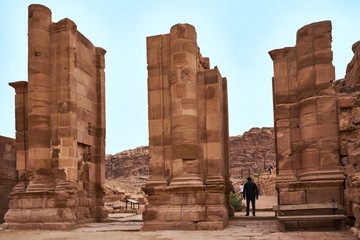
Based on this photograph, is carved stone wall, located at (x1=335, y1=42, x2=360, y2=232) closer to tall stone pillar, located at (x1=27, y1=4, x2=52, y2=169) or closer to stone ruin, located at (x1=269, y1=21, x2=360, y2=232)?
stone ruin, located at (x1=269, y1=21, x2=360, y2=232)

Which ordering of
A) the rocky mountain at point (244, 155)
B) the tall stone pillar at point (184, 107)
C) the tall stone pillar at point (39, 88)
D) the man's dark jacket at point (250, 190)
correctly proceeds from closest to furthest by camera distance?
the tall stone pillar at point (184, 107)
the tall stone pillar at point (39, 88)
the man's dark jacket at point (250, 190)
the rocky mountain at point (244, 155)

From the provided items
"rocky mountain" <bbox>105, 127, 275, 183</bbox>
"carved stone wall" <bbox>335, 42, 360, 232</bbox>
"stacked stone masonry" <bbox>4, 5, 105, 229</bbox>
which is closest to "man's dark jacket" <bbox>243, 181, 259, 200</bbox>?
"carved stone wall" <bbox>335, 42, 360, 232</bbox>

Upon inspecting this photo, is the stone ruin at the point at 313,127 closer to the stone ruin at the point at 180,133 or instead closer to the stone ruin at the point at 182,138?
the stone ruin at the point at 180,133

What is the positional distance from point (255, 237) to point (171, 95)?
5.14 m

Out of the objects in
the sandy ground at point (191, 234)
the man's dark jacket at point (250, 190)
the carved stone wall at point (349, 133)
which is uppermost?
the carved stone wall at point (349, 133)

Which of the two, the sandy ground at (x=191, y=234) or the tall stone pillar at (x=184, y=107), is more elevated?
the tall stone pillar at (x=184, y=107)

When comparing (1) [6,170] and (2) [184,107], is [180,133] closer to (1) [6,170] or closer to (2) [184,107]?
(2) [184,107]

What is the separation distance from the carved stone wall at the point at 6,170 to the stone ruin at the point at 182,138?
7563 mm

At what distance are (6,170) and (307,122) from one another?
40.1 ft

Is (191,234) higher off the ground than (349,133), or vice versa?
(349,133)

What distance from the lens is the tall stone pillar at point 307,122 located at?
11.2 m

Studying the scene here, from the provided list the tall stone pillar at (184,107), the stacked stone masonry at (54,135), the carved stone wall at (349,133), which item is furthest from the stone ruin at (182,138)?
the carved stone wall at (349,133)

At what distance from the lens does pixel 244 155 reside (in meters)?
73.4

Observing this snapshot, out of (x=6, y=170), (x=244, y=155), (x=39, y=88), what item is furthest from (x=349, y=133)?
(x=244, y=155)
